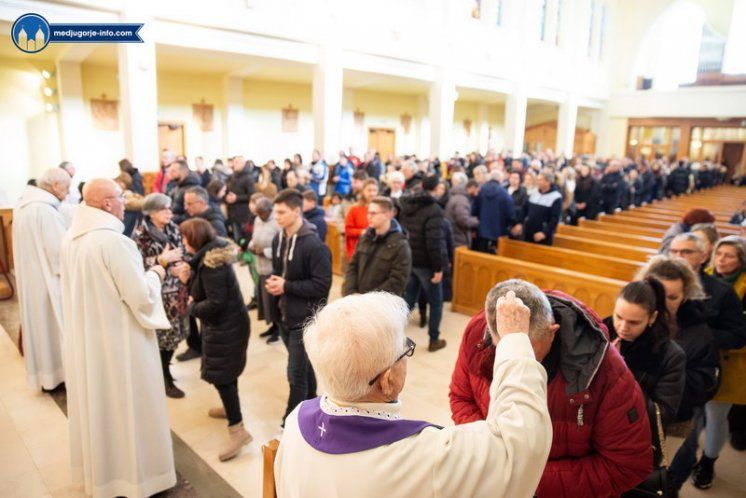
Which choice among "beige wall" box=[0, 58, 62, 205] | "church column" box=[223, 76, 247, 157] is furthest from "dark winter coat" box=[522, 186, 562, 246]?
"beige wall" box=[0, 58, 62, 205]

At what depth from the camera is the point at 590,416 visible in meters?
1.75

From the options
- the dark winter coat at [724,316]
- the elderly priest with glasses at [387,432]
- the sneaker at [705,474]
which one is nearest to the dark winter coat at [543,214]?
the dark winter coat at [724,316]

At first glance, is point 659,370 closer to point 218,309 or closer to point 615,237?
point 218,309

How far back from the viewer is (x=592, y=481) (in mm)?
1769

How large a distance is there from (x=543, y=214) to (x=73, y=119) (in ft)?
37.9

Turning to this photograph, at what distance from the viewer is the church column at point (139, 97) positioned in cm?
927

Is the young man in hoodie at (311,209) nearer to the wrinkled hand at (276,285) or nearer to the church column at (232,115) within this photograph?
the wrinkled hand at (276,285)

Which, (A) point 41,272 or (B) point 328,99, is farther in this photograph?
(B) point 328,99

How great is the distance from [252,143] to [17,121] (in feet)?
20.1

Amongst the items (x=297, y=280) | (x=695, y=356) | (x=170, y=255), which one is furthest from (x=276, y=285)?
(x=695, y=356)

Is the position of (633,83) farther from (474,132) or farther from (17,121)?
(17,121)

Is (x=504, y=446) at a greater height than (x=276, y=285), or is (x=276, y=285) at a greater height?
(x=504, y=446)

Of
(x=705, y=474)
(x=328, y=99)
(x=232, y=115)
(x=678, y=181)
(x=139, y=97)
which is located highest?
(x=328, y=99)

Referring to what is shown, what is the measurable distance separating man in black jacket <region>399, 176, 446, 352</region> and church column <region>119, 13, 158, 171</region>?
22.3 ft
